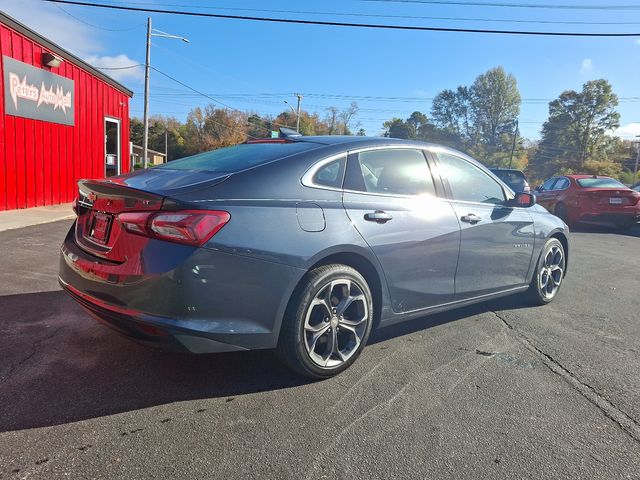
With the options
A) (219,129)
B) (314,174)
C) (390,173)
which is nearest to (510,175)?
(390,173)

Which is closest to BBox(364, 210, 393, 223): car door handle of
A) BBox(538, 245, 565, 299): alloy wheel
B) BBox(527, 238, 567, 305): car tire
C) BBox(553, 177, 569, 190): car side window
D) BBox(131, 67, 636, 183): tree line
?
BBox(527, 238, 567, 305): car tire

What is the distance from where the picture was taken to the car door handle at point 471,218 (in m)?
3.78

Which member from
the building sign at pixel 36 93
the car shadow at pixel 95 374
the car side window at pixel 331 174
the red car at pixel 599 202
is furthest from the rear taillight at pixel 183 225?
the red car at pixel 599 202

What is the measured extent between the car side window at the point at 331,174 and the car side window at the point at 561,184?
11.3 metres

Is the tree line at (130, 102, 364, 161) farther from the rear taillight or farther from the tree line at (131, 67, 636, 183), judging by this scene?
the rear taillight

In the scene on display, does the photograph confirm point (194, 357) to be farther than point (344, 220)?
Yes

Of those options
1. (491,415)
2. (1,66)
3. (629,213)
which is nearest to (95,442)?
(491,415)

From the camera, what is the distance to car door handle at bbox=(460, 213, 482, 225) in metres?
3.78

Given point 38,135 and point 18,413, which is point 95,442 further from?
point 38,135

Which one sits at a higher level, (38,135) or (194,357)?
(38,135)

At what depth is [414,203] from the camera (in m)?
3.48

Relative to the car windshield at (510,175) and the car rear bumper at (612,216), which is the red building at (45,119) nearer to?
the car windshield at (510,175)

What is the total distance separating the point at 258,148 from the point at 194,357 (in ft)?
5.06

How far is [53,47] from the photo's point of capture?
11.8 m
